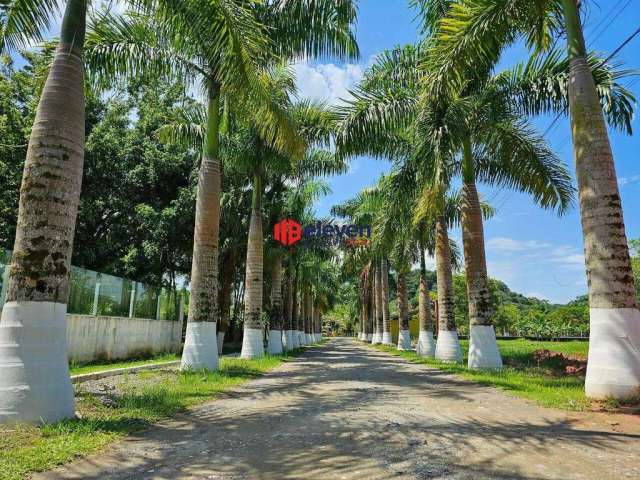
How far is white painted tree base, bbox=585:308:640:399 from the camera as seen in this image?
6727 mm

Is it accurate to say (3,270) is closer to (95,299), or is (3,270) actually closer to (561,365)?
(95,299)

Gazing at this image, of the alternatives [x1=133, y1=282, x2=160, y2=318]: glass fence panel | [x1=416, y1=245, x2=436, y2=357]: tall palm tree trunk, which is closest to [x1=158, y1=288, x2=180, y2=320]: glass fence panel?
[x1=133, y1=282, x2=160, y2=318]: glass fence panel

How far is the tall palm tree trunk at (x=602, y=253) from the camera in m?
6.88

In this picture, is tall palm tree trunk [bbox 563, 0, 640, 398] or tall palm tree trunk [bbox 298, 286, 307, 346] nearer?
tall palm tree trunk [bbox 563, 0, 640, 398]

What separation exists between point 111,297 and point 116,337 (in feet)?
4.63

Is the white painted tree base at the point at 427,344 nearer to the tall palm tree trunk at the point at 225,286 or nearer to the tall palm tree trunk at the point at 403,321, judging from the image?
the tall palm tree trunk at the point at 403,321

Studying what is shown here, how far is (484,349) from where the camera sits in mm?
12398

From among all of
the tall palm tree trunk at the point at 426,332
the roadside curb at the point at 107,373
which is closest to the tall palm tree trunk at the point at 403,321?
the tall palm tree trunk at the point at 426,332

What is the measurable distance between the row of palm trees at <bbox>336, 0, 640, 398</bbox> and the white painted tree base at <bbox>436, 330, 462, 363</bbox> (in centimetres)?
4

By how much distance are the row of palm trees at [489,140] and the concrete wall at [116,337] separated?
963 cm

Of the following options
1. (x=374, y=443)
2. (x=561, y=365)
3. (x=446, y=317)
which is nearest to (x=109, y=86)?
(x=374, y=443)

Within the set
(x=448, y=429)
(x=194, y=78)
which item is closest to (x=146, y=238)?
(x=194, y=78)

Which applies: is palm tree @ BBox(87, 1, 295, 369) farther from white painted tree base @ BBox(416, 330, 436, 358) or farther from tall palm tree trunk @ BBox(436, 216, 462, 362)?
white painted tree base @ BBox(416, 330, 436, 358)

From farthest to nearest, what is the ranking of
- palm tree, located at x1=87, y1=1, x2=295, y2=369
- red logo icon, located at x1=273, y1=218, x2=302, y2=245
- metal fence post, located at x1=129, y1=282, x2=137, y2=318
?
red logo icon, located at x1=273, y1=218, x2=302, y2=245 < metal fence post, located at x1=129, y1=282, x2=137, y2=318 < palm tree, located at x1=87, y1=1, x2=295, y2=369
